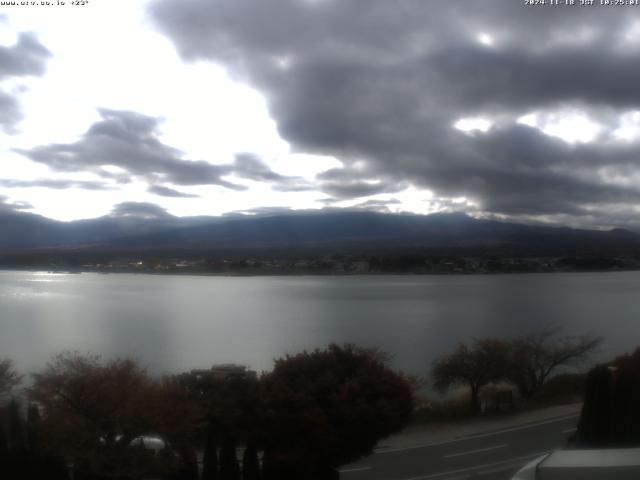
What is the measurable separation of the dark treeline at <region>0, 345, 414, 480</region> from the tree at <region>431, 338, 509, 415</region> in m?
6.90

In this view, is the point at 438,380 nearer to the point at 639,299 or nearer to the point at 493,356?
the point at 493,356

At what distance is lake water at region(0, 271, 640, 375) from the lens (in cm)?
2581

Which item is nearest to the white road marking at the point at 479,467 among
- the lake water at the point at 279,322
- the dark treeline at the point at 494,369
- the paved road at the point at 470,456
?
the paved road at the point at 470,456

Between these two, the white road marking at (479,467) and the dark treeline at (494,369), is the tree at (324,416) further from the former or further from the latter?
the dark treeline at (494,369)

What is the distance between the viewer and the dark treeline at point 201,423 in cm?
866

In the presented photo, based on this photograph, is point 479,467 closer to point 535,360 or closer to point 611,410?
point 611,410

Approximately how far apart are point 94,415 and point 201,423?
1.48m

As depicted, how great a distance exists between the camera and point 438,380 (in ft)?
56.3

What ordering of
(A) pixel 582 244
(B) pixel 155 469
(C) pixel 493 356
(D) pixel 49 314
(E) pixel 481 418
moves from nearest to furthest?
(B) pixel 155 469, (E) pixel 481 418, (C) pixel 493 356, (D) pixel 49 314, (A) pixel 582 244

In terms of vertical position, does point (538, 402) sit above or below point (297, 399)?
below

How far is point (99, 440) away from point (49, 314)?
3412 centimetres

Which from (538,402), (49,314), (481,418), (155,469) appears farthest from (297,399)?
(49,314)

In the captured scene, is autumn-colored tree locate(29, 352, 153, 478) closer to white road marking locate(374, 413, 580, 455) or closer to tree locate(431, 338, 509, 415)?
white road marking locate(374, 413, 580, 455)

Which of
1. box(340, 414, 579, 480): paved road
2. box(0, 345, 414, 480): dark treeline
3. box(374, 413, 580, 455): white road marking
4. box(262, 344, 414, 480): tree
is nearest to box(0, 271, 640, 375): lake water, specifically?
box(374, 413, 580, 455): white road marking
